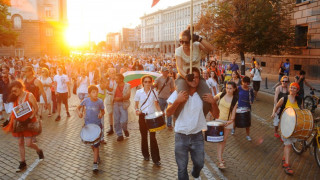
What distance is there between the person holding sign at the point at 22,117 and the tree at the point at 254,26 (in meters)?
16.4

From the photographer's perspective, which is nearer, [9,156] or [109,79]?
[9,156]

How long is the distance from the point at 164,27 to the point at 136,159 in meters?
116

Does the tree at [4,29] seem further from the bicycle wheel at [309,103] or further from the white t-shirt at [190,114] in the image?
the white t-shirt at [190,114]

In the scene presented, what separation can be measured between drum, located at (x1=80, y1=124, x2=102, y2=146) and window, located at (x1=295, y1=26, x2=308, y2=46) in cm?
2052

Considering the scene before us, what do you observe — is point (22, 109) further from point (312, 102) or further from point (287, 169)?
point (312, 102)

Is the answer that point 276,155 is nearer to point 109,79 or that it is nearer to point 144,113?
point 144,113

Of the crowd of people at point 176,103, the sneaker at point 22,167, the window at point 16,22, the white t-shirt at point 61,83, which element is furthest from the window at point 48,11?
the sneaker at point 22,167

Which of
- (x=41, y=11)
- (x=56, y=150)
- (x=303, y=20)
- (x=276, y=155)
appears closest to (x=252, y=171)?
(x=276, y=155)

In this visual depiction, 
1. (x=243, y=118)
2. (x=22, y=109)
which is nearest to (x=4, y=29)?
(x=22, y=109)

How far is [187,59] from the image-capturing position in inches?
160

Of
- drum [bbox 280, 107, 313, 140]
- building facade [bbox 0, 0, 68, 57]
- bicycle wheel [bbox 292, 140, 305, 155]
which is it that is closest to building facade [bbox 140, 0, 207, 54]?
Result: building facade [bbox 0, 0, 68, 57]

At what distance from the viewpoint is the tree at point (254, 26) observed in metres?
19.0

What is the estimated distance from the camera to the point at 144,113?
19.2 ft

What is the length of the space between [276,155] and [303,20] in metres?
18.6
